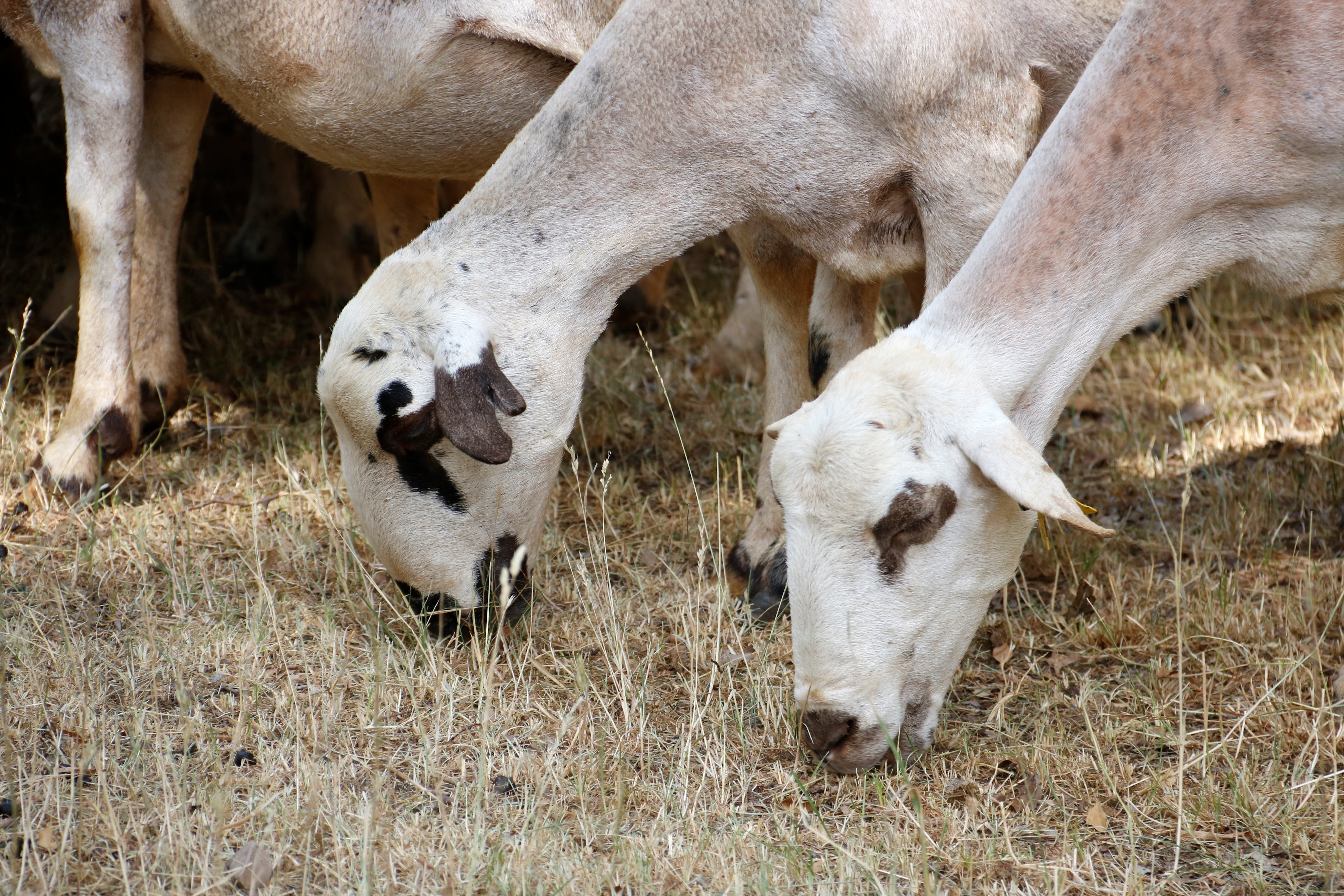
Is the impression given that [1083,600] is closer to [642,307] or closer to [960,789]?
[960,789]

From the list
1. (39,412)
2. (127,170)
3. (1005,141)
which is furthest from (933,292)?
(39,412)

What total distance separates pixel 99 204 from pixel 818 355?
2.69 metres

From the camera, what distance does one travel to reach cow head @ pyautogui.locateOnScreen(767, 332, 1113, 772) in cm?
300

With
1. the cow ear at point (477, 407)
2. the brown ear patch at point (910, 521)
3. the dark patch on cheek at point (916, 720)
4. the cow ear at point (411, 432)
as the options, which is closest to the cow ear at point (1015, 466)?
the brown ear patch at point (910, 521)

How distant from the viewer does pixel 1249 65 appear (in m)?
3.19

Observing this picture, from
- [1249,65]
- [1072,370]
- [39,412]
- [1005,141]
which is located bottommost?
[39,412]

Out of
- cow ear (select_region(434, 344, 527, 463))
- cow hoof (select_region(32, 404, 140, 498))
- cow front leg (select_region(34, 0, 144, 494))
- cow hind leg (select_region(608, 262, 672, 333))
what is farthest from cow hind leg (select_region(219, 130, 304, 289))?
cow ear (select_region(434, 344, 527, 463))

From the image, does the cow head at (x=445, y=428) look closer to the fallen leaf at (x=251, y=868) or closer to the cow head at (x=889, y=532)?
the cow head at (x=889, y=532)

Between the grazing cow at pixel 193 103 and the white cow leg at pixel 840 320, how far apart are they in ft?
3.80

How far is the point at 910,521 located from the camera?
9.95ft

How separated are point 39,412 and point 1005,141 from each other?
4.17 m

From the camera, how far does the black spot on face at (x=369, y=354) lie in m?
3.61

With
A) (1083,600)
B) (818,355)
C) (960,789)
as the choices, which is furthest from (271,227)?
(960,789)

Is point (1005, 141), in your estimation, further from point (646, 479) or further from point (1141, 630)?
point (646, 479)
